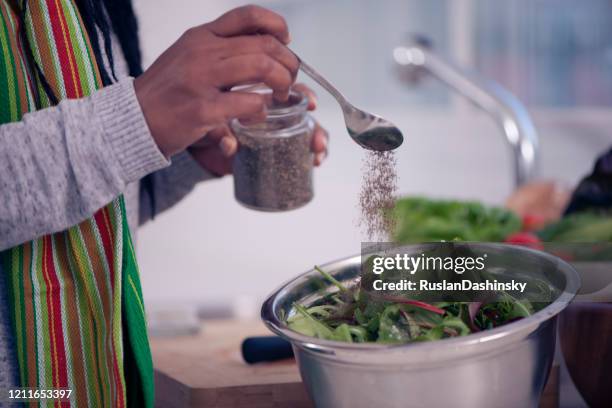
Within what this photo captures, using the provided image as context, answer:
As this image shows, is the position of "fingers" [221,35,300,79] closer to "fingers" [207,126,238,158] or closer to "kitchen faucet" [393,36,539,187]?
"fingers" [207,126,238,158]

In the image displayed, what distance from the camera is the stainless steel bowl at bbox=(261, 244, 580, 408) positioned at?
1.40 feet

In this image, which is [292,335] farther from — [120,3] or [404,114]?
[404,114]

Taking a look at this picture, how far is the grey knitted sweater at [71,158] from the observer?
47cm

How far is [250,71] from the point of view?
1.60ft

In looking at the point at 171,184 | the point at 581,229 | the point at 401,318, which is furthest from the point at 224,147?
the point at 581,229

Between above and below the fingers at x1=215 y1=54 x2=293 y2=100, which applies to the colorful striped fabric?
below

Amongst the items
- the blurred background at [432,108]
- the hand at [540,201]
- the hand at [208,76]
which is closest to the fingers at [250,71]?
the hand at [208,76]

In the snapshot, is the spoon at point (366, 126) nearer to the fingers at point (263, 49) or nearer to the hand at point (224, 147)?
the fingers at point (263, 49)

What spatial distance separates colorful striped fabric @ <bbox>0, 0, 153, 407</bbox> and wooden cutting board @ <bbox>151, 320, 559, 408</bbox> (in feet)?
0.25

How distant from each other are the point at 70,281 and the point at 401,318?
247mm

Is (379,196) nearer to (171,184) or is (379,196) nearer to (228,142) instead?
(228,142)

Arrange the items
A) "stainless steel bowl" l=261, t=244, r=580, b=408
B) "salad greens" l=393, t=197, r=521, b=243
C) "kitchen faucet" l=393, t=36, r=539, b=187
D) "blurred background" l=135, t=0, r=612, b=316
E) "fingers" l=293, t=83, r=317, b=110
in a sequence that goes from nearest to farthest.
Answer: "stainless steel bowl" l=261, t=244, r=580, b=408, "fingers" l=293, t=83, r=317, b=110, "kitchen faucet" l=393, t=36, r=539, b=187, "salad greens" l=393, t=197, r=521, b=243, "blurred background" l=135, t=0, r=612, b=316

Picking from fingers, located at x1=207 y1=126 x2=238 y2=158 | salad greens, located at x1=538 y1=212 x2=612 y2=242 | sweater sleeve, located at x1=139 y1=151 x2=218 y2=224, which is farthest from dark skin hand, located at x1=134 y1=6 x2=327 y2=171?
salad greens, located at x1=538 y1=212 x2=612 y2=242

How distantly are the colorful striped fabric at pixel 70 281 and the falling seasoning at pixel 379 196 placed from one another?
181mm
